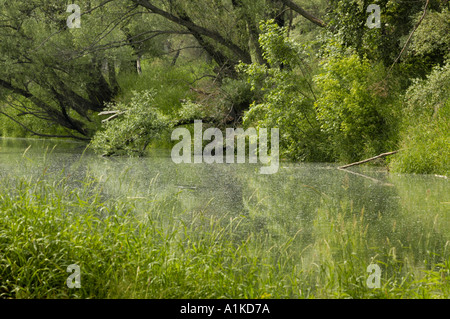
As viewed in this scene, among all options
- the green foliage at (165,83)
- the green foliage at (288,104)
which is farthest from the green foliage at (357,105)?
the green foliage at (165,83)

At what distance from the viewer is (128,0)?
15.0 metres

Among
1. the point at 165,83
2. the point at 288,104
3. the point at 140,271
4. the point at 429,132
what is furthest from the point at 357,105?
the point at 165,83

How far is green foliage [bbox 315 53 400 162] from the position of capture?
10930 mm

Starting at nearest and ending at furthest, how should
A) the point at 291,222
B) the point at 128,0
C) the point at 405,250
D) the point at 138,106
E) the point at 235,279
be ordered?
the point at 235,279
the point at 405,250
the point at 291,222
the point at 138,106
the point at 128,0

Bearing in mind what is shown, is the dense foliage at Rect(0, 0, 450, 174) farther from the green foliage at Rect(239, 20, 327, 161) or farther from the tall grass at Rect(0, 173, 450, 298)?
the tall grass at Rect(0, 173, 450, 298)

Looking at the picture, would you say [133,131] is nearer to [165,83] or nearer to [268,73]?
[268,73]

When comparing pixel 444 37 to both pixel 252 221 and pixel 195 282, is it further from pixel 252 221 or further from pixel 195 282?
pixel 195 282

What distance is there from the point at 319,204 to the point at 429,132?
14.1 ft

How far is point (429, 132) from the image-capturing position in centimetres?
995

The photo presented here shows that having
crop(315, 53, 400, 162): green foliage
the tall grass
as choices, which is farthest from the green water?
crop(315, 53, 400, 162): green foliage

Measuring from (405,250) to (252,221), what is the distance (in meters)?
1.70

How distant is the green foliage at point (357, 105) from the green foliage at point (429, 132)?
24.3 inches

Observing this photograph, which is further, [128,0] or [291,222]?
[128,0]
